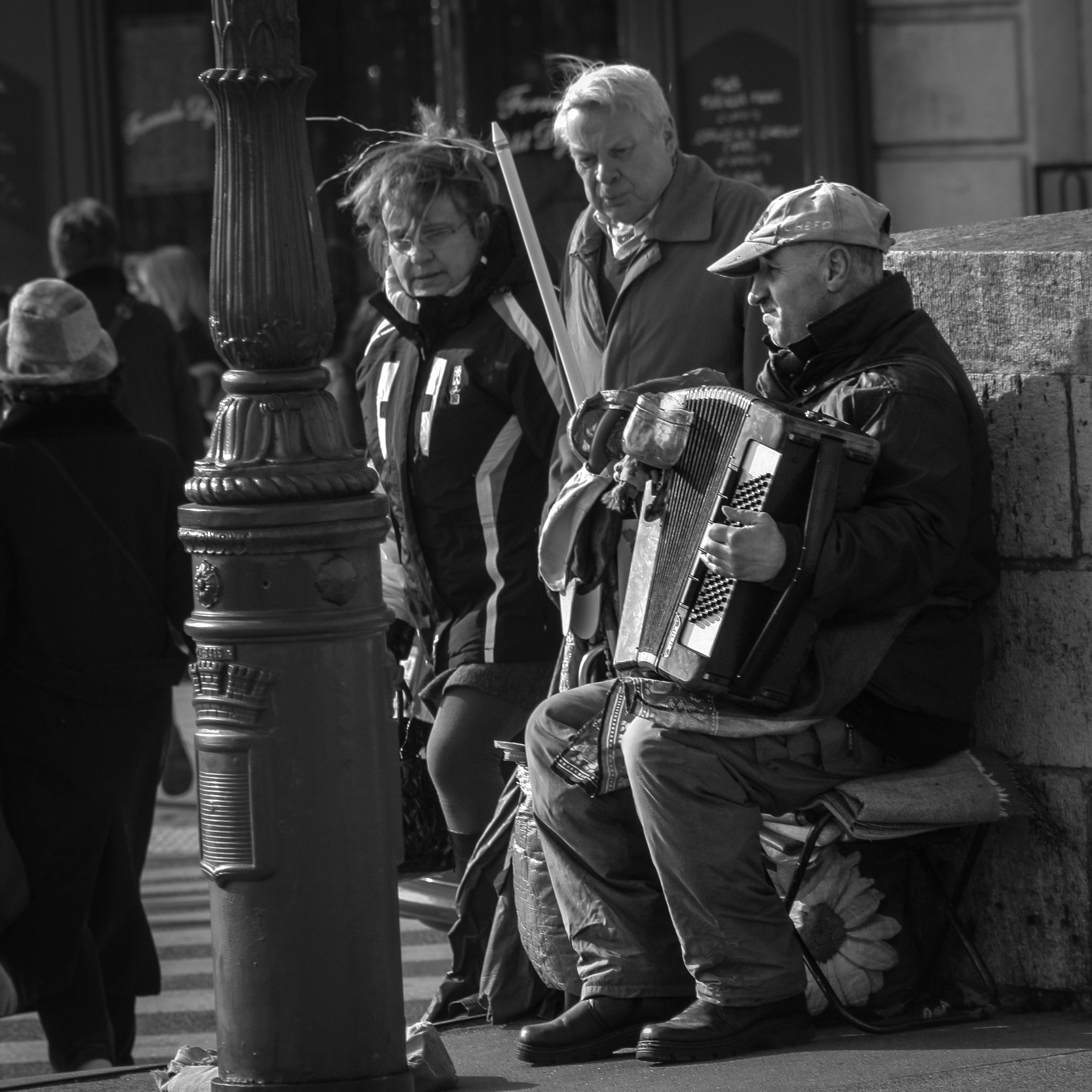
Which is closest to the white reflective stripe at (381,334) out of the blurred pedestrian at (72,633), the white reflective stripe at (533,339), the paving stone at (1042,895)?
the white reflective stripe at (533,339)

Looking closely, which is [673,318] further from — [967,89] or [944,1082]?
[967,89]

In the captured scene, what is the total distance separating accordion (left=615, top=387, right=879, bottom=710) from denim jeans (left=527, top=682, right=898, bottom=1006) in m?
0.14

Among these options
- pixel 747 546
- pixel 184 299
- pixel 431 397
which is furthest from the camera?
pixel 184 299

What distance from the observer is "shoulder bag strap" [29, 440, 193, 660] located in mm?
5332

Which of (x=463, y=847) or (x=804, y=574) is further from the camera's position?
(x=463, y=847)

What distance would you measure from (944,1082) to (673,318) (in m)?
1.72

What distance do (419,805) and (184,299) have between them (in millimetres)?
4938

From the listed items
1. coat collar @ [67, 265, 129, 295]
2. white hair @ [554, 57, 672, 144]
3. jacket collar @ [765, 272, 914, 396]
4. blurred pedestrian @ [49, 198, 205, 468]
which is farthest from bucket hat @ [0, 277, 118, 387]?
coat collar @ [67, 265, 129, 295]

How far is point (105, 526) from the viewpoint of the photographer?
17.6ft

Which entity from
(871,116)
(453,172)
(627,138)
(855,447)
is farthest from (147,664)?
(871,116)

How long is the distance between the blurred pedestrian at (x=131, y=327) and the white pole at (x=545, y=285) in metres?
3.39

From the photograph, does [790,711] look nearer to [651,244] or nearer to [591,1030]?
[591,1030]

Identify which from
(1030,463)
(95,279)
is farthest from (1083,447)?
(95,279)

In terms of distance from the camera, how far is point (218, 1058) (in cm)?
369
